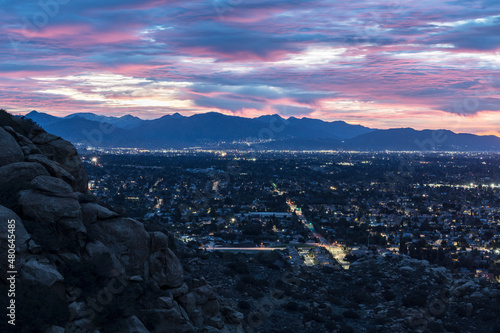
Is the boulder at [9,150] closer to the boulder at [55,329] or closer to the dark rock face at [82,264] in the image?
the dark rock face at [82,264]

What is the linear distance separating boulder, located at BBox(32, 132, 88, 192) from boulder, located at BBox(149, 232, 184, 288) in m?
5.52

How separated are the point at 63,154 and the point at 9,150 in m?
3.02

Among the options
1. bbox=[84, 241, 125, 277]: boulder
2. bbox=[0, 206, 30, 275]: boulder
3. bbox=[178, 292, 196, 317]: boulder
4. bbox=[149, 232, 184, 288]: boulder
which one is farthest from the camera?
bbox=[178, 292, 196, 317]: boulder

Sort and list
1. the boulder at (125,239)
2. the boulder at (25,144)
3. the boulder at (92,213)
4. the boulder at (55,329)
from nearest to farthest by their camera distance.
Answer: the boulder at (55,329) < the boulder at (125,239) < the boulder at (92,213) < the boulder at (25,144)

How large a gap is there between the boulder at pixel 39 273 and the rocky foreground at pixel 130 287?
1.0 inches

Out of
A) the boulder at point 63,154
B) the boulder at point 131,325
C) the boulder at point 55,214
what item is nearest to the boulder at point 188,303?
the boulder at point 131,325

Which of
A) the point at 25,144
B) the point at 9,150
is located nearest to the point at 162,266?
the point at 9,150

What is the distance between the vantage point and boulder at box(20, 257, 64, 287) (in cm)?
1258

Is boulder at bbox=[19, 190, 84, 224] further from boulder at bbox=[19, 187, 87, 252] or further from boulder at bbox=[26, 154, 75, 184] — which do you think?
boulder at bbox=[26, 154, 75, 184]

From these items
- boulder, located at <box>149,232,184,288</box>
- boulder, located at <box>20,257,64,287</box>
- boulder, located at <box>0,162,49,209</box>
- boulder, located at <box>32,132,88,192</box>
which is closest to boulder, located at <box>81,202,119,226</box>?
boulder, located at <box>149,232,184,288</box>

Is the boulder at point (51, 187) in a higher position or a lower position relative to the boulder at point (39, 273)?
higher

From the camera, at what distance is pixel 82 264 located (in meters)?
14.0

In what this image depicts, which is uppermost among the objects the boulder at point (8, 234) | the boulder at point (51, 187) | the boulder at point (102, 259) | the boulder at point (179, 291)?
the boulder at point (51, 187)

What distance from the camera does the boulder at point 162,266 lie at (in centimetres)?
1691
